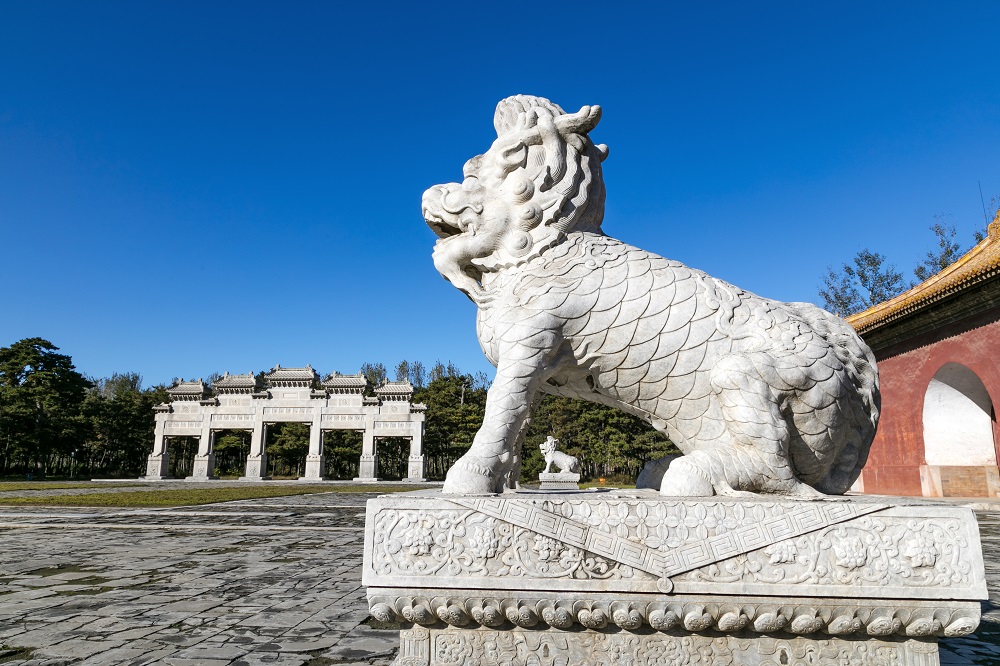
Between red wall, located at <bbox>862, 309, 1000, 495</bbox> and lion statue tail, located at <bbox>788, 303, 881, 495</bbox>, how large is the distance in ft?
36.5

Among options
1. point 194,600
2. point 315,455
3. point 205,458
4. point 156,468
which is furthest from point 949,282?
point 156,468

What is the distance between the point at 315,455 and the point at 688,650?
3160 centimetres

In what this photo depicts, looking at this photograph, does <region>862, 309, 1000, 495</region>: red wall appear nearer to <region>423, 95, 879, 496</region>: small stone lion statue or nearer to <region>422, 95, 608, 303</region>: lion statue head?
<region>423, 95, 879, 496</region>: small stone lion statue

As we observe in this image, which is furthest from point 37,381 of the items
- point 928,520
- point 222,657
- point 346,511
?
point 928,520

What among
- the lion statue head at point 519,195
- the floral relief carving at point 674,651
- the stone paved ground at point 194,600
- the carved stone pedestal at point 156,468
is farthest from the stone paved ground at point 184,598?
the carved stone pedestal at point 156,468

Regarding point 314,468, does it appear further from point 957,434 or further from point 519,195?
point 519,195

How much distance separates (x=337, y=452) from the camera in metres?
37.2

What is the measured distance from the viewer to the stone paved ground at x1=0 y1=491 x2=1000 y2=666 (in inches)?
107

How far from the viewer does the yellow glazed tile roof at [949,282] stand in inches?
408

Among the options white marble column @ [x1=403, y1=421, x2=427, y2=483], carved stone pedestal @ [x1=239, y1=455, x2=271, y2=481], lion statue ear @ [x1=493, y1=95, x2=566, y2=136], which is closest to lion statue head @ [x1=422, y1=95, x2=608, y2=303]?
lion statue ear @ [x1=493, y1=95, x2=566, y2=136]

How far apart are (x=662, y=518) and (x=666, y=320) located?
30.6 inches

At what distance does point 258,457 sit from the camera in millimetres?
31422

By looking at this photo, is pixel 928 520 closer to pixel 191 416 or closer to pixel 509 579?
pixel 509 579

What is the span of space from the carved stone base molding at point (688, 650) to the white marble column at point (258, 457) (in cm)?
3188
